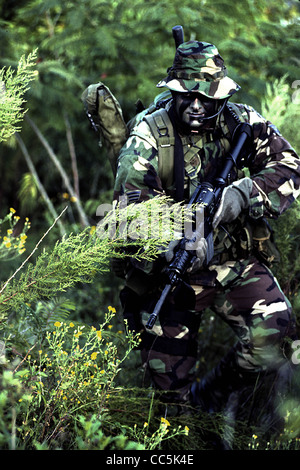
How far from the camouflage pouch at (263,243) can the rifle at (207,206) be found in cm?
36

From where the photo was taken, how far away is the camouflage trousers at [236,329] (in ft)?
10.6

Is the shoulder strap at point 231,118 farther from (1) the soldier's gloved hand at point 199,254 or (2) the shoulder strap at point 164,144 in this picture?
(1) the soldier's gloved hand at point 199,254

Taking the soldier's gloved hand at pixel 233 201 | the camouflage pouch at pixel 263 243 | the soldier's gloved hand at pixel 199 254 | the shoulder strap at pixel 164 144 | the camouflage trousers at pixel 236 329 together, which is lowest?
the camouflage trousers at pixel 236 329

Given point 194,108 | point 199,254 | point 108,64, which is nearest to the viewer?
point 199,254

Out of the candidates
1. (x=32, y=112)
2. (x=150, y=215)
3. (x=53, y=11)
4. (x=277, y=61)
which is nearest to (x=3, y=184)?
(x=32, y=112)

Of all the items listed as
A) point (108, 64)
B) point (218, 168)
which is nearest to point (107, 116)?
point (218, 168)

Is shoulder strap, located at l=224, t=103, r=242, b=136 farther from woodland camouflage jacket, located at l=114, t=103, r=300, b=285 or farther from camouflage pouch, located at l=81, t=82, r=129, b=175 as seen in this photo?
camouflage pouch, located at l=81, t=82, r=129, b=175

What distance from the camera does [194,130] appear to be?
10.5ft

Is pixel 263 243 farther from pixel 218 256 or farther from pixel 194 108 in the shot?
pixel 194 108

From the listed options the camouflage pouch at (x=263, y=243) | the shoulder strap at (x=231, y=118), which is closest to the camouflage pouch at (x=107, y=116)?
the shoulder strap at (x=231, y=118)

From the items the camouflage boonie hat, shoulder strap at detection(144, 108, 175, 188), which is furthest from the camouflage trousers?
the camouflage boonie hat

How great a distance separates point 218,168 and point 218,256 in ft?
1.78

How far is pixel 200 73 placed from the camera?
3154mm
